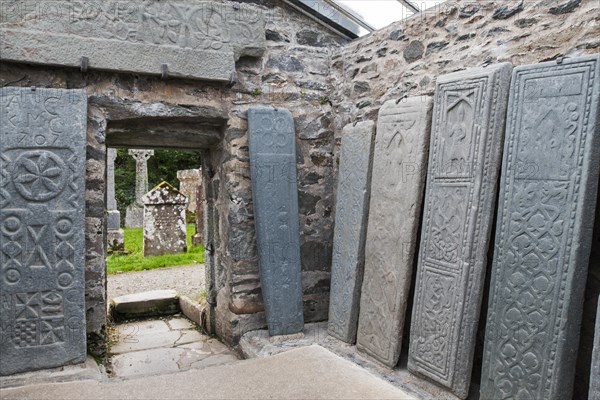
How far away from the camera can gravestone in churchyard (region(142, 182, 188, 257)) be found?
27.7 feet

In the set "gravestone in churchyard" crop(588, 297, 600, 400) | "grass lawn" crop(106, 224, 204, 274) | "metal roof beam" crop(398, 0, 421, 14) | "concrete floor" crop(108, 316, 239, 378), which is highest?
"metal roof beam" crop(398, 0, 421, 14)

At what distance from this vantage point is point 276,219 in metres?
3.60

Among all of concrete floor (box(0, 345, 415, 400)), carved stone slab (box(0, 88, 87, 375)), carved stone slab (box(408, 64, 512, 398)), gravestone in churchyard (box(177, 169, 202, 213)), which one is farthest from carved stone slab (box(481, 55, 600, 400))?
gravestone in churchyard (box(177, 169, 202, 213))

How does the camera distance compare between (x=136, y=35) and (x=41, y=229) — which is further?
(x=136, y=35)

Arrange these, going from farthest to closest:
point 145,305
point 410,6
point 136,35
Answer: point 145,305, point 410,6, point 136,35

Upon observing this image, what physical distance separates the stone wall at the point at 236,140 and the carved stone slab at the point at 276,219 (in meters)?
0.15

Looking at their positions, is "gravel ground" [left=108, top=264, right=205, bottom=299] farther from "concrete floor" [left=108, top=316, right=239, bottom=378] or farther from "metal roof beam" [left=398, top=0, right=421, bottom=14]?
"metal roof beam" [left=398, top=0, right=421, bottom=14]

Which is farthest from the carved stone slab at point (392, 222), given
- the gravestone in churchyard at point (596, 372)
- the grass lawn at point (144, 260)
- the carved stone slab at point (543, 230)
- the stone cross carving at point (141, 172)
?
the stone cross carving at point (141, 172)

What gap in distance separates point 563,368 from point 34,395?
2.47 meters

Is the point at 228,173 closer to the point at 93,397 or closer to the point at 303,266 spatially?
the point at 303,266

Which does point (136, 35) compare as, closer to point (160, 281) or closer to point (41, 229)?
point (41, 229)

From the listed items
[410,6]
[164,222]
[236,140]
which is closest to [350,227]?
[236,140]

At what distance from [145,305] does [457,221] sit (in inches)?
140

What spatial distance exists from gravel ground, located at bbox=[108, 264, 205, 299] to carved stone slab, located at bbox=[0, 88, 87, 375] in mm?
2262
